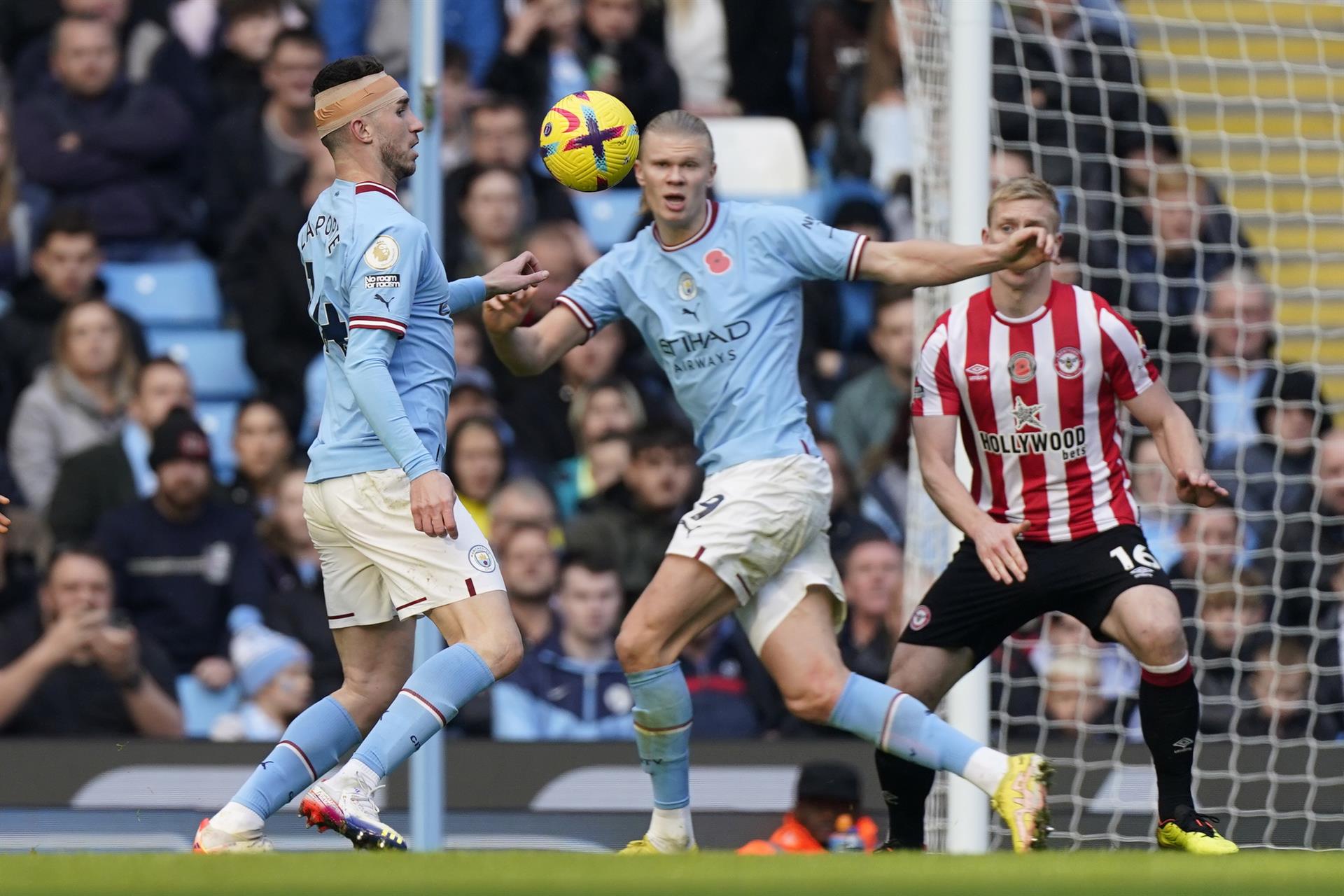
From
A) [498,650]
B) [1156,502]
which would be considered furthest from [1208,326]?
[498,650]


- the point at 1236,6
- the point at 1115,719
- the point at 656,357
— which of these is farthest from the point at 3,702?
the point at 1236,6

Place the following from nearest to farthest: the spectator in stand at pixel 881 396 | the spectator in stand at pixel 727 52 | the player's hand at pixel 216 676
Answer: the player's hand at pixel 216 676, the spectator in stand at pixel 881 396, the spectator in stand at pixel 727 52

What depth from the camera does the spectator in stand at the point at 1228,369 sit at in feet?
29.4

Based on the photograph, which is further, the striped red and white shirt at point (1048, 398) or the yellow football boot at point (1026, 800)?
the striped red and white shirt at point (1048, 398)

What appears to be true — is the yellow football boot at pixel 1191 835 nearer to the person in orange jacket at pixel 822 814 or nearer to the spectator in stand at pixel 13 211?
the person in orange jacket at pixel 822 814

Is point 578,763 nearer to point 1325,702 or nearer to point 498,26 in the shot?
point 1325,702

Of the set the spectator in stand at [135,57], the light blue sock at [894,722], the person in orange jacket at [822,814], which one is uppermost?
the spectator in stand at [135,57]

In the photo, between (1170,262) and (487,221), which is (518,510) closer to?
(487,221)

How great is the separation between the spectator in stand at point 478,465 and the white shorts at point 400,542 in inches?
144

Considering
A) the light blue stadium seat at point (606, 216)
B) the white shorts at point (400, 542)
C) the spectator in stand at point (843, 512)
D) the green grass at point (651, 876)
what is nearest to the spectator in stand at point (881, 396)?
the spectator in stand at point (843, 512)

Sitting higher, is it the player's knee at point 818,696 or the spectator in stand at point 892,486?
the spectator in stand at point 892,486

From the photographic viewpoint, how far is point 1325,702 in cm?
841

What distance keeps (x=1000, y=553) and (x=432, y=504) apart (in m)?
1.85

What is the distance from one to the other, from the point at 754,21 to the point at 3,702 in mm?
6124
